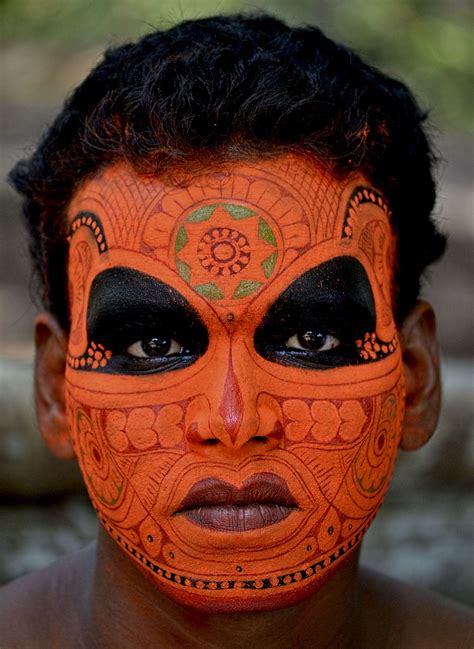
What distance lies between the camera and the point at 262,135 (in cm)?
266

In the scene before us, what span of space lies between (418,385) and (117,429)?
1.00 m

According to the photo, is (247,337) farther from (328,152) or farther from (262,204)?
(328,152)

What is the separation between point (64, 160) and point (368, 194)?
2.98ft

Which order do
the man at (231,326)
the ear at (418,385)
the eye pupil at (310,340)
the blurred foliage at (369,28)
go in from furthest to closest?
the blurred foliage at (369,28) < the ear at (418,385) < the eye pupil at (310,340) < the man at (231,326)

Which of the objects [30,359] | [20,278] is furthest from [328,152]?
[20,278]

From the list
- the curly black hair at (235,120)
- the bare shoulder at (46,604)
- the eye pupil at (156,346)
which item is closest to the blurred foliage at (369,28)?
the curly black hair at (235,120)

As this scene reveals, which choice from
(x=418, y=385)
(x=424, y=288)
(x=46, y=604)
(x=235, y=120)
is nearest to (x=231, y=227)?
(x=235, y=120)

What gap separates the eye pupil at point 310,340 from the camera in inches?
104

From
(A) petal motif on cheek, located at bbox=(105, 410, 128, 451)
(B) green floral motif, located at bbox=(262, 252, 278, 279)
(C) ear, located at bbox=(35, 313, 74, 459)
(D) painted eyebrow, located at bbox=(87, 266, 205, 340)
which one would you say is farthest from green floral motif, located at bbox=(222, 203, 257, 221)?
(C) ear, located at bbox=(35, 313, 74, 459)

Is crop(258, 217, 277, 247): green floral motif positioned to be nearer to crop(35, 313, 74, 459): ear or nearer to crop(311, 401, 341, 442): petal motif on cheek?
crop(311, 401, 341, 442): petal motif on cheek

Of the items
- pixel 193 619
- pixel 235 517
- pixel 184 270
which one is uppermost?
pixel 184 270

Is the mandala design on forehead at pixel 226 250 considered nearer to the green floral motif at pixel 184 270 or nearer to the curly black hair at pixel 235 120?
the green floral motif at pixel 184 270

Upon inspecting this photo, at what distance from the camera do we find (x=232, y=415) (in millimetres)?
2434

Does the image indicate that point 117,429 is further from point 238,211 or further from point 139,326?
point 238,211
